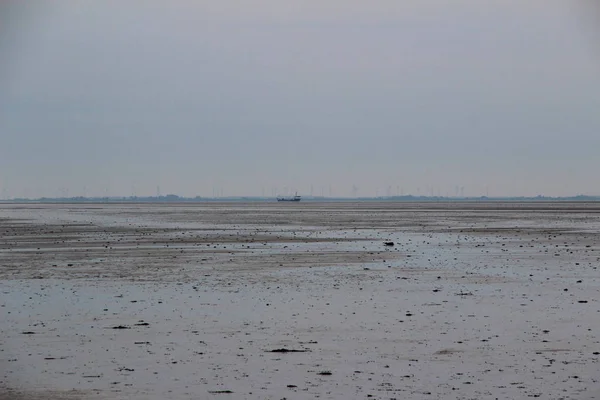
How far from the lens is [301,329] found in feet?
53.3

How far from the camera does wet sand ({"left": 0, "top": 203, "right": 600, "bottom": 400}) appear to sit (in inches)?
463

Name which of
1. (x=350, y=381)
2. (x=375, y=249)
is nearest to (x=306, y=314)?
(x=350, y=381)

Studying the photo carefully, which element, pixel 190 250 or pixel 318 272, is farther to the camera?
pixel 190 250

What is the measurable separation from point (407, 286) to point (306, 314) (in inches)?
240

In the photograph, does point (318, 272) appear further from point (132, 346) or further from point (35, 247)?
point (35, 247)

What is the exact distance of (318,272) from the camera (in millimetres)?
27891

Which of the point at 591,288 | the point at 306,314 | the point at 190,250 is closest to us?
the point at 306,314

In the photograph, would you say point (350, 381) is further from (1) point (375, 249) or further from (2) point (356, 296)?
(1) point (375, 249)

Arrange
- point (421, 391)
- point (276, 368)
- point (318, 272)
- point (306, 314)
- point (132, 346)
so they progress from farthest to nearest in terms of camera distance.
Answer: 1. point (318, 272)
2. point (306, 314)
3. point (132, 346)
4. point (276, 368)
5. point (421, 391)

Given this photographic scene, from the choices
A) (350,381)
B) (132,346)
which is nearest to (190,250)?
(132,346)

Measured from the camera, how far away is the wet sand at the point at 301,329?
11750 millimetres

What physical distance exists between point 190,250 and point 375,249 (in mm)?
8857

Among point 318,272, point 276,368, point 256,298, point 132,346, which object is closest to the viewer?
point 276,368

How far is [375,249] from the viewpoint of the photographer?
39000mm
